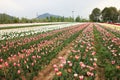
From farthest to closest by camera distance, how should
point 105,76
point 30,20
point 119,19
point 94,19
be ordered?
point 94,19
point 119,19
point 30,20
point 105,76

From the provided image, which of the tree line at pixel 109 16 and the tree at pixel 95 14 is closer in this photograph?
the tree line at pixel 109 16

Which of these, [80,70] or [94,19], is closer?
[80,70]

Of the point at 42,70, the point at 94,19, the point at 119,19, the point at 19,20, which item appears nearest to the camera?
the point at 42,70

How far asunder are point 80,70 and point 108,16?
421 feet

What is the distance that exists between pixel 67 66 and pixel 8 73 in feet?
5.59

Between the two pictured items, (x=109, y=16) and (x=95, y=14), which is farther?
(x=95, y=14)

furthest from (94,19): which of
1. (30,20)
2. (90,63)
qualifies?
(90,63)

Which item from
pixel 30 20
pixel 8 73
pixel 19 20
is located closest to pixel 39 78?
pixel 8 73

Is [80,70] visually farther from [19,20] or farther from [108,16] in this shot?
[108,16]

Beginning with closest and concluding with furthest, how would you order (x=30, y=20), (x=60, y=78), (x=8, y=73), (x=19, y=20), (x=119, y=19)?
(x=60, y=78) < (x=8, y=73) < (x=19, y=20) < (x=30, y=20) < (x=119, y=19)

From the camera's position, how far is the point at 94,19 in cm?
14488

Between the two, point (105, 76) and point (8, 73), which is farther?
point (105, 76)

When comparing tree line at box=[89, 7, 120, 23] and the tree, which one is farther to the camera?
the tree

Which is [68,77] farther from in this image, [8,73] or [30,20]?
[30,20]
